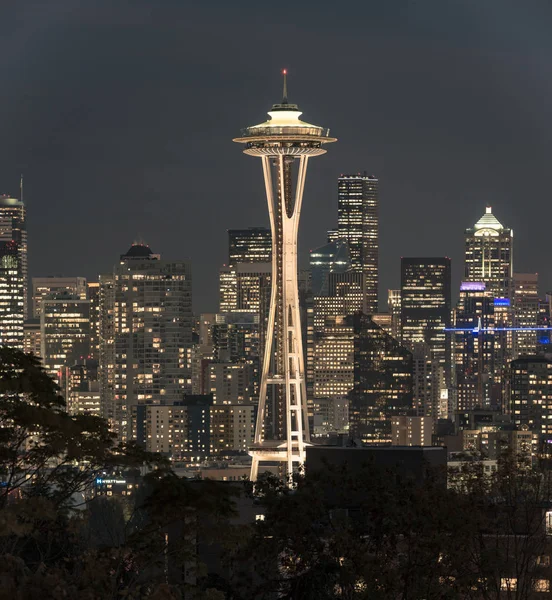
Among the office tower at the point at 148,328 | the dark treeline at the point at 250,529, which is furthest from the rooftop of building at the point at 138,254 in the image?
the dark treeline at the point at 250,529

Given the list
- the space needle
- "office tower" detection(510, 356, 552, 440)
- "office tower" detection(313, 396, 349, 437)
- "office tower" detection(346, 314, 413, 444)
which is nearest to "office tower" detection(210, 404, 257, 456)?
"office tower" detection(313, 396, 349, 437)

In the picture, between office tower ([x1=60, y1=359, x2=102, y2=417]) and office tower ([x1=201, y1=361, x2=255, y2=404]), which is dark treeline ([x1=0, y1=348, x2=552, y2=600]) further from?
office tower ([x1=201, y1=361, x2=255, y2=404])

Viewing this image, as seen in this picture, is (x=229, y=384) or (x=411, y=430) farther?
(x=229, y=384)

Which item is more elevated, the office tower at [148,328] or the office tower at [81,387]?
the office tower at [148,328]

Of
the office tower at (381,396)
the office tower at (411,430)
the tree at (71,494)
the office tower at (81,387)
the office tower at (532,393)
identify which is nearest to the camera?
the tree at (71,494)

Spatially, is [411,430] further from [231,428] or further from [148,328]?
[148,328]

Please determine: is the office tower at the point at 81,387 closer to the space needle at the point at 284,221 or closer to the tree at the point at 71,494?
the space needle at the point at 284,221

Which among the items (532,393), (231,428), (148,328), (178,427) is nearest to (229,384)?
(148,328)
